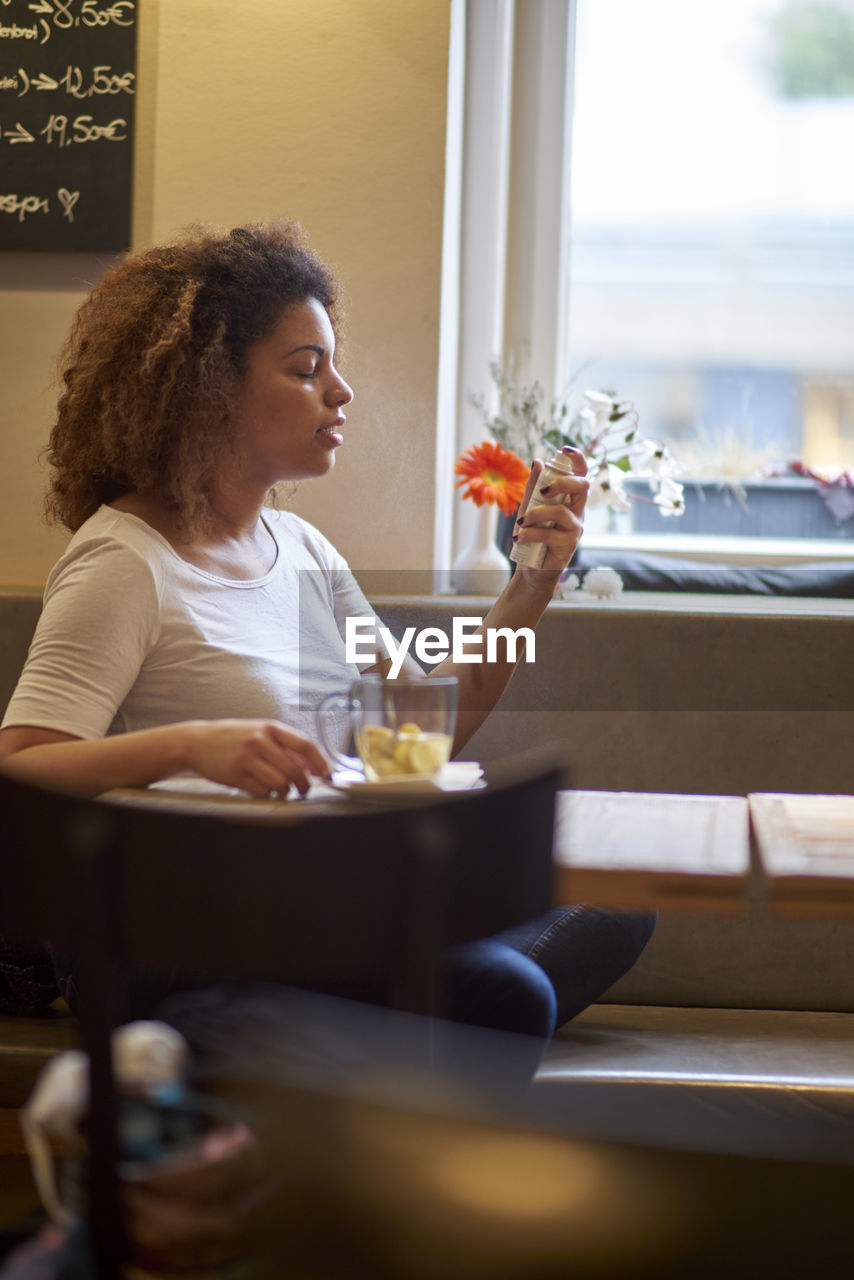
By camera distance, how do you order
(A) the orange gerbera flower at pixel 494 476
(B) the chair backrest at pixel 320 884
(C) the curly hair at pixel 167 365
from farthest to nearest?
(A) the orange gerbera flower at pixel 494 476 → (C) the curly hair at pixel 167 365 → (B) the chair backrest at pixel 320 884

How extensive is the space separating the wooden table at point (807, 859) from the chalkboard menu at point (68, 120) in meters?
1.55

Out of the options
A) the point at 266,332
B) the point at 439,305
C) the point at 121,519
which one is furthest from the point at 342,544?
the point at 121,519

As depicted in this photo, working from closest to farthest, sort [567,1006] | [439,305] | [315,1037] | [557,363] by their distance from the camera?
1. [315,1037]
2. [567,1006]
3. [439,305]
4. [557,363]

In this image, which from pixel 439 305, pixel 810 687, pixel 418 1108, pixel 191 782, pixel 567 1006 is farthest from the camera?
pixel 439 305

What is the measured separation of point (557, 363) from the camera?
2.39m

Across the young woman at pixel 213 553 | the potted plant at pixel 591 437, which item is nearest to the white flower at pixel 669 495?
the potted plant at pixel 591 437

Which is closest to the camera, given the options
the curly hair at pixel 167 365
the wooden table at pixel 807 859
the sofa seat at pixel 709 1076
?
the wooden table at pixel 807 859

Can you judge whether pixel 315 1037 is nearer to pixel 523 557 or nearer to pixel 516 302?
pixel 523 557

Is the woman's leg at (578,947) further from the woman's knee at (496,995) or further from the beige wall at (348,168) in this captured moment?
the beige wall at (348,168)

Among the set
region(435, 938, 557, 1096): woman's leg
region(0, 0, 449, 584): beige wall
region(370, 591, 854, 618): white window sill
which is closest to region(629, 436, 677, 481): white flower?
region(370, 591, 854, 618): white window sill

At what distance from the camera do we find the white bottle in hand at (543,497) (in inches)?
55.3

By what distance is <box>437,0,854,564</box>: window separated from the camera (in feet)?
7.62

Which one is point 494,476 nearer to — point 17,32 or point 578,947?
point 578,947

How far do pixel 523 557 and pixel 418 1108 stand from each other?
854 millimetres
